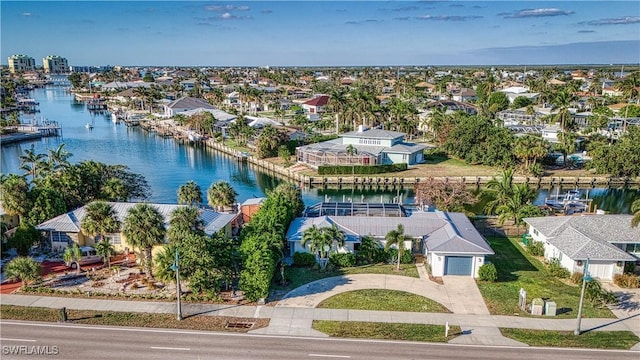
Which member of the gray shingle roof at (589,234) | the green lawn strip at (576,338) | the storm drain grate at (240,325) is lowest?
the green lawn strip at (576,338)

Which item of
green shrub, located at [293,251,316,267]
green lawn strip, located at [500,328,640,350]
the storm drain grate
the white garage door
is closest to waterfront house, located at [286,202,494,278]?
green shrub, located at [293,251,316,267]

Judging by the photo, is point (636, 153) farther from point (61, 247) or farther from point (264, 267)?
point (61, 247)

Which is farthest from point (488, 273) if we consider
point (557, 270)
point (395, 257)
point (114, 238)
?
point (114, 238)

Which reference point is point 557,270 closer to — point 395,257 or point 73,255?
point 395,257

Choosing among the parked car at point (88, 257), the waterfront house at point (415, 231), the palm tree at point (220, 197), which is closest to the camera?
the waterfront house at point (415, 231)

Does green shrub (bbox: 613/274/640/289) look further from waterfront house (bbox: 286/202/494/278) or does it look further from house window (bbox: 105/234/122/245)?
house window (bbox: 105/234/122/245)

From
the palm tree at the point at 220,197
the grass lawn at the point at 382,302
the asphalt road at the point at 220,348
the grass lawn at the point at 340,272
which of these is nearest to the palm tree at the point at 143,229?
the asphalt road at the point at 220,348

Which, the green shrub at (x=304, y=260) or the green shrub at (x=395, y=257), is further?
the green shrub at (x=395, y=257)

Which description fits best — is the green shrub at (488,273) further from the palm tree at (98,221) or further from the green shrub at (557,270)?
the palm tree at (98,221)
